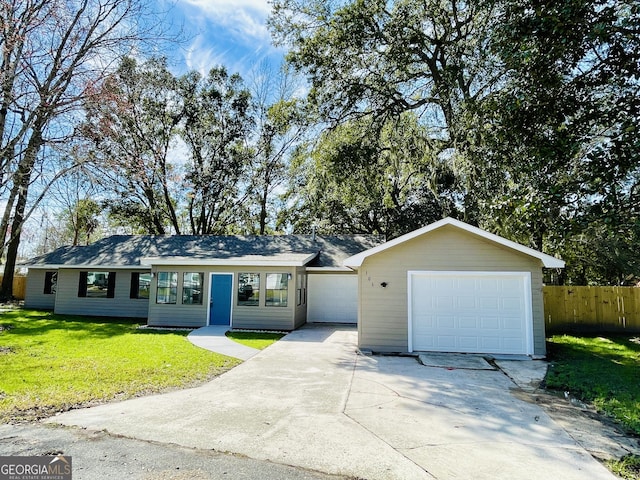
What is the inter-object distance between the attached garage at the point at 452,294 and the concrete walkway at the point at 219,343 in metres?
2.94

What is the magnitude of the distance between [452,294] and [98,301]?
14.6 meters

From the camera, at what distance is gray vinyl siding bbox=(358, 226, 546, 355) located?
→ 9.40 metres

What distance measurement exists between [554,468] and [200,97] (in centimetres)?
2570

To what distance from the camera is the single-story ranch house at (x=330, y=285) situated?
9.28m

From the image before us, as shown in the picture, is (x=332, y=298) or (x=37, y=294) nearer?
(x=332, y=298)

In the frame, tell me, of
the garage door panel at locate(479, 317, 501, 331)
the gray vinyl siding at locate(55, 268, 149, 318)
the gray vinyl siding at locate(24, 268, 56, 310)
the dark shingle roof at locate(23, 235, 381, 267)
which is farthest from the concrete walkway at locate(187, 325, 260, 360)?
the gray vinyl siding at locate(24, 268, 56, 310)

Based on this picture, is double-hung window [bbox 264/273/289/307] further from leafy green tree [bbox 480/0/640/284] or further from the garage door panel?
leafy green tree [bbox 480/0/640/284]

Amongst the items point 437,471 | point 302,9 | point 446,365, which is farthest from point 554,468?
point 302,9

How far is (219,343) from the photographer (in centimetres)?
1026

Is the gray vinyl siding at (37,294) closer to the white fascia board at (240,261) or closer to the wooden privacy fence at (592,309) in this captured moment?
the white fascia board at (240,261)

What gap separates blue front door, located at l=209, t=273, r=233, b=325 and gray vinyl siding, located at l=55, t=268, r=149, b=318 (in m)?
4.32

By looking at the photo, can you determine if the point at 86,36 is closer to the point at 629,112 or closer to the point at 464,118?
the point at 464,118

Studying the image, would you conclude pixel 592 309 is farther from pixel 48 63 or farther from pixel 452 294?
pixel 48 63

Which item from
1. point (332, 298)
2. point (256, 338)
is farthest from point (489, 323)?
point (332, 298)
